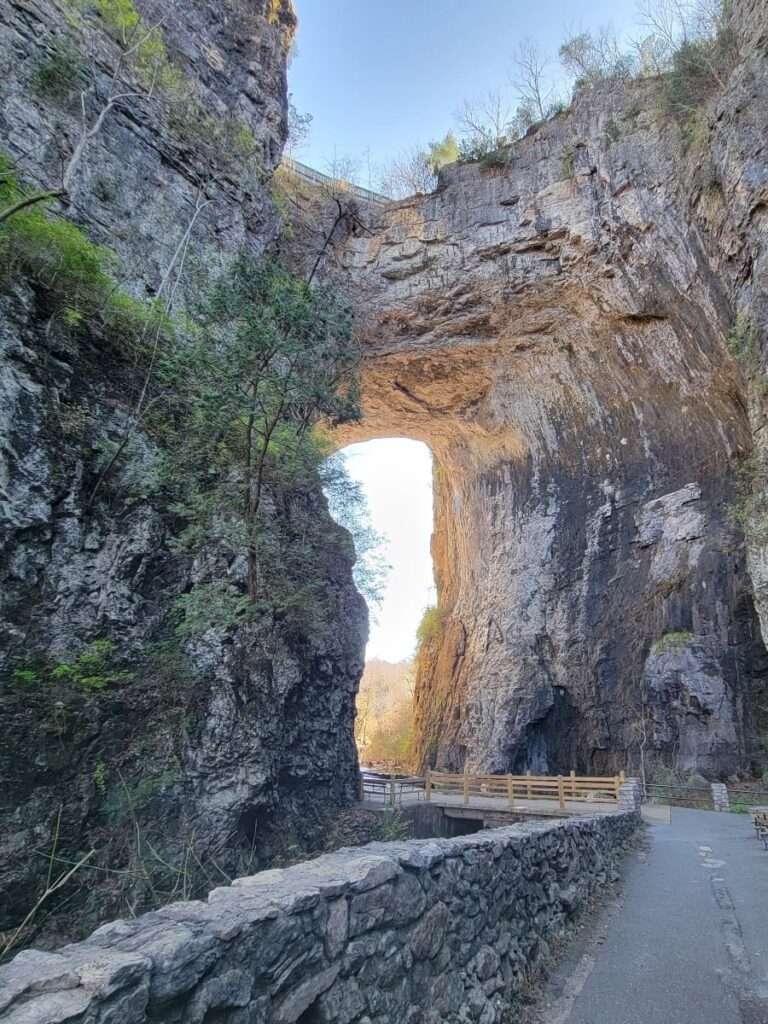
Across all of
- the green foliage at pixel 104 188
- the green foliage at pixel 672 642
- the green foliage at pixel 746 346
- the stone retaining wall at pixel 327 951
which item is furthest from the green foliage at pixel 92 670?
the green foliage at pixel 672 642

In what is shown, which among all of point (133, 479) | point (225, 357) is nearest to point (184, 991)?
point (133, 479)

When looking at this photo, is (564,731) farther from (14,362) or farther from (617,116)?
(617,116)

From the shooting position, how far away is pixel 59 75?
1184 cm

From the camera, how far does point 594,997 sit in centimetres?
405

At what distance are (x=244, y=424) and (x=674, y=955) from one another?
29.8 ft

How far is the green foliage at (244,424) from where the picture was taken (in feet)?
30.9

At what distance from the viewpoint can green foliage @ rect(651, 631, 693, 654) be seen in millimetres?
19266

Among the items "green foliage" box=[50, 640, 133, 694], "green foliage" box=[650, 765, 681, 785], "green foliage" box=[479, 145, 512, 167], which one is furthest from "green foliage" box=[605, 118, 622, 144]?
"green foliage" box=[50, 640, 133, 694]

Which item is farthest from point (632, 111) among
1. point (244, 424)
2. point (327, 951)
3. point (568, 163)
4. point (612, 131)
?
point (327, 951)

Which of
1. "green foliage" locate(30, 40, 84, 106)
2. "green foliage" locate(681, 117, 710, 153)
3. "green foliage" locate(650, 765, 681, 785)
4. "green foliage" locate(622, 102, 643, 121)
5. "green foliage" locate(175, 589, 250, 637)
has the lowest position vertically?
"green foliage" locate(650, 765, 681, 785)

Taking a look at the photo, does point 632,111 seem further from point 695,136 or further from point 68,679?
point 68,679

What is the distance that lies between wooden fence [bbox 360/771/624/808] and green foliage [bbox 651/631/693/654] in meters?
5.42

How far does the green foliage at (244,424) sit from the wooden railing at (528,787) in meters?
7.87

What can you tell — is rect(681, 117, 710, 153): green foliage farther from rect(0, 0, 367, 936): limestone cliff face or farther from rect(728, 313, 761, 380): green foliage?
rect(0, 0, 367, 936): limestone cliff face
